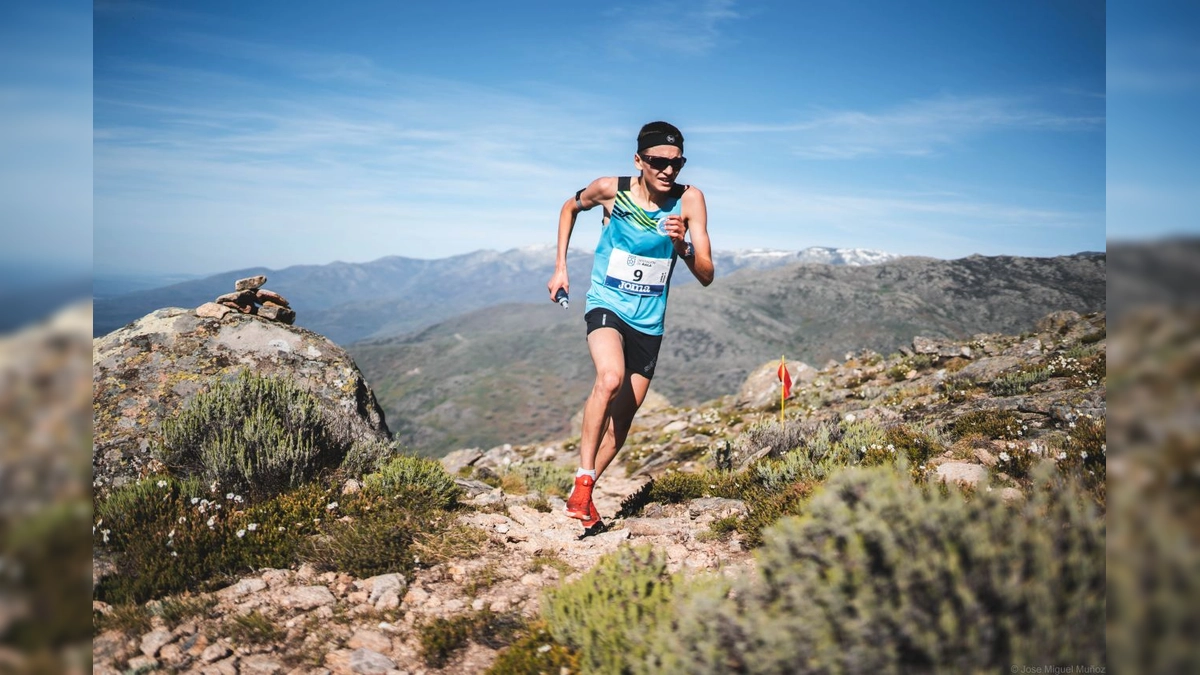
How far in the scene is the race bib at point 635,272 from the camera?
189 inches

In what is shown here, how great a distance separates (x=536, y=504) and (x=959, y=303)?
196482 millimetres

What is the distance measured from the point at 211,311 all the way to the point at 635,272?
5.08 meters

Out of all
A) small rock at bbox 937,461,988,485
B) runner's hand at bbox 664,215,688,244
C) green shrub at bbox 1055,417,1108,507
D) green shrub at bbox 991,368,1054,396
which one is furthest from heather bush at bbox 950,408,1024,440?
runner's hand at bbox 664,215,688,244

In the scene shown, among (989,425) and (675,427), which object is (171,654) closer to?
(989,425)

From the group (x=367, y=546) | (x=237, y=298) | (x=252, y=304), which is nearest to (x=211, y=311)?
(x=237, y=298)

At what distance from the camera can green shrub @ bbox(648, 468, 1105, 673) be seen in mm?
1708

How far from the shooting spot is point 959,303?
567ft

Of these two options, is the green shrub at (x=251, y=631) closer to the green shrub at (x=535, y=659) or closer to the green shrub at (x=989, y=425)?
the green shrub at (x=535, y=659)

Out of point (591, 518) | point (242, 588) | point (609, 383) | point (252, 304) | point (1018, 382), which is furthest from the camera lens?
point (1018, 382)

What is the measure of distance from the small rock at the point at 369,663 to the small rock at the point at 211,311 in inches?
208

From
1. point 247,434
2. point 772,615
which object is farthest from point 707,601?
point 247,434

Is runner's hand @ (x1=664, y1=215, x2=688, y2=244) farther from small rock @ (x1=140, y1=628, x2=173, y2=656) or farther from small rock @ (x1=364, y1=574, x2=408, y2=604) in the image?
small rock @ (x1=140, y1=628, x2=173, y2=656)

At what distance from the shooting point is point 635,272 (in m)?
4.80

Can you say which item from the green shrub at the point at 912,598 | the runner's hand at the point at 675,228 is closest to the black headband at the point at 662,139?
the runner's hand at the point at 675,228
